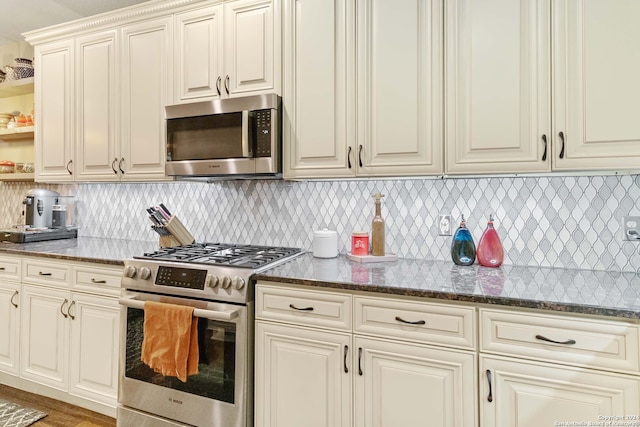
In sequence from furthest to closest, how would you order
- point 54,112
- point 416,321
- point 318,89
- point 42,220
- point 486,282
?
point 42,220
point 54,112
point 318,89
point 486,282
point 416,321

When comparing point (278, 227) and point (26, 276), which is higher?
point (278, 227)

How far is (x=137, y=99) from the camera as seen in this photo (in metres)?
2.45

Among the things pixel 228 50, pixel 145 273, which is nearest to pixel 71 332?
pixel 145 273

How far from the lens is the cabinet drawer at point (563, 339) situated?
3.78 ft

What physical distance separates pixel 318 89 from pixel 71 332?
6.56 ft

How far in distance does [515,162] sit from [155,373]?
77.2 inches

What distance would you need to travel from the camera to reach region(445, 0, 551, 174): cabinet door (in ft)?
5.14

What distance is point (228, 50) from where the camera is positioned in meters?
2.17

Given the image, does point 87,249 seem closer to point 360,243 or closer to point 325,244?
point 325,244

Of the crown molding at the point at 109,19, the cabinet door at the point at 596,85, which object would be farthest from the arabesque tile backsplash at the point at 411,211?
the crown molding at the point at 109,19

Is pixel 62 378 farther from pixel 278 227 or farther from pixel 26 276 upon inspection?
pixel 278 227

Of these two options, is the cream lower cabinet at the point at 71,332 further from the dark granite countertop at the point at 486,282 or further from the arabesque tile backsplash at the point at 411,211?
the dark granite countertop at the point at 486,282

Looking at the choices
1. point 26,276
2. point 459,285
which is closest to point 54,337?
point 26,276

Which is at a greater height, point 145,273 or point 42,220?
point 42,220
